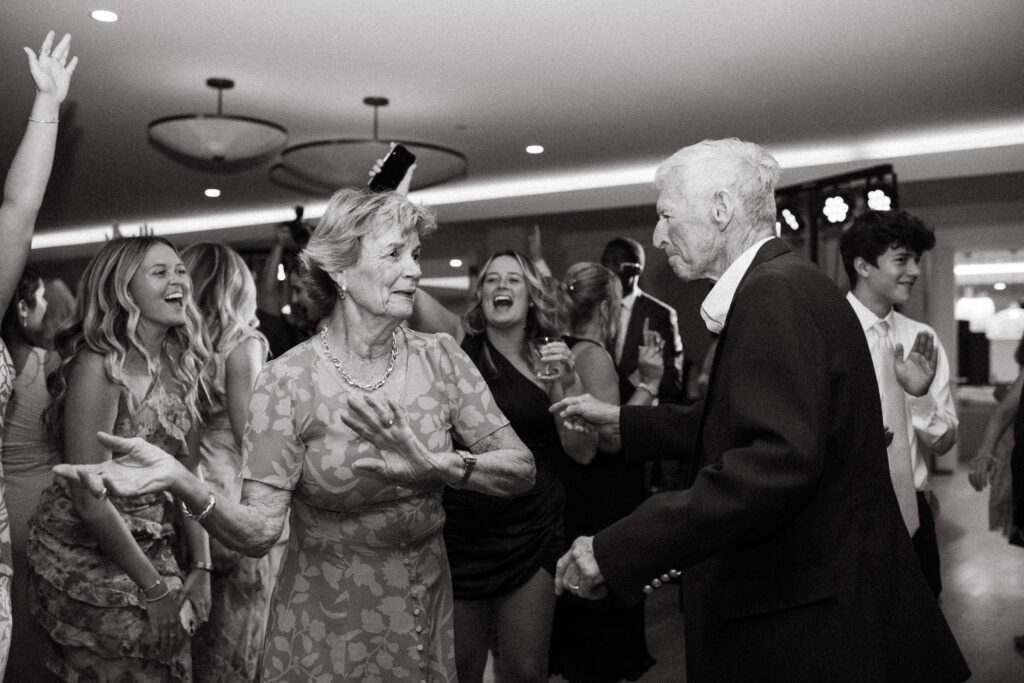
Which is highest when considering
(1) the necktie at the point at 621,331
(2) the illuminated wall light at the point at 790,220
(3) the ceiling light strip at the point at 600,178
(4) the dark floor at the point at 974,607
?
(3) the ceiling light strip at the point at 600,178

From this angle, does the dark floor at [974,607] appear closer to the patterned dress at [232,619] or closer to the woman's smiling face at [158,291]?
the patterned dress at [232,619]

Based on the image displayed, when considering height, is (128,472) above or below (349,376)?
below

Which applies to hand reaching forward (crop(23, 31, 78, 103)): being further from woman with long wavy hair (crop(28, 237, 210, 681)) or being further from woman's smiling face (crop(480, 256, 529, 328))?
woman's smiling face (crop(480, 256, 529, 328))

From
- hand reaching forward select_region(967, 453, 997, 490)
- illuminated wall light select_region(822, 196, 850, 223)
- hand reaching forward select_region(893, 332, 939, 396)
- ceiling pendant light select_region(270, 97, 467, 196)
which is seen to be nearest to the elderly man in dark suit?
hand reaching forward select_region(893, 332, 939, 396)

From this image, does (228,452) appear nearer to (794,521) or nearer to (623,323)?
(794,521)

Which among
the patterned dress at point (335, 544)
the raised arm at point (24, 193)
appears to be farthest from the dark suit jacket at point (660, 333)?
the raised arm at point (24, 193)

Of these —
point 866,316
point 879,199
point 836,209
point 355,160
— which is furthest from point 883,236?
point 355,160

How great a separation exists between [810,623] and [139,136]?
749cm

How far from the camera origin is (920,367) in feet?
9.95

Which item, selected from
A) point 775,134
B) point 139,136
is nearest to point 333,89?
point 139,136

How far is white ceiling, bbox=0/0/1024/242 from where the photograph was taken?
514cm

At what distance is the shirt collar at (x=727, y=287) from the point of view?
5.68ft

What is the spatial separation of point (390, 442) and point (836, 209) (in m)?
5.78

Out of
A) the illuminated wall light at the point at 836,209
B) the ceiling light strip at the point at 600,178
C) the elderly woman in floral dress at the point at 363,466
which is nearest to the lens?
the elderly woman in floral dress at the point at 363,466
